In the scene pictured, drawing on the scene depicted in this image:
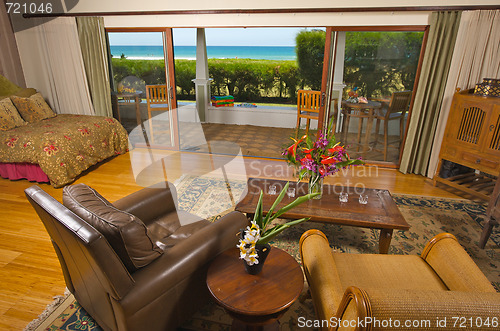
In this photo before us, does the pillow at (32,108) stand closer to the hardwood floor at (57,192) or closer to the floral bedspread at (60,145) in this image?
the floral bedspread at (60,145)

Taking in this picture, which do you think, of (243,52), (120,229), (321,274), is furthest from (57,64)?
(243,52)

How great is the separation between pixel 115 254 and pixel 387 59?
4.44 metres

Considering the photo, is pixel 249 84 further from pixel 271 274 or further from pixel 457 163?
pixel 271 274

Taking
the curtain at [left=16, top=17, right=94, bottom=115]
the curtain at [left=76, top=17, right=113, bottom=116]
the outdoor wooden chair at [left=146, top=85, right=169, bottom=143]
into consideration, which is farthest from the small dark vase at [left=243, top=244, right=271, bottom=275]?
the curtain at [left=16, top=17, right=94, bottom=115]

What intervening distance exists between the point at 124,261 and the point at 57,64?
4697 millimetres

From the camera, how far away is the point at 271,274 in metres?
1.56

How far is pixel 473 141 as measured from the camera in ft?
10.7

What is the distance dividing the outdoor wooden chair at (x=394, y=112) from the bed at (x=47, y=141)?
410cm

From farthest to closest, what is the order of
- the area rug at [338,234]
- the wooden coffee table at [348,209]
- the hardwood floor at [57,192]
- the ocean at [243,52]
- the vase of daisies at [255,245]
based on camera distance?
the ocean at [243,52] < the wooden coffee table at [348,209] < the hardwood floor at [57,192] < the area rug at [338,234] < the vase of daisies at [255,245]

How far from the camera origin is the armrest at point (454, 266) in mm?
1435

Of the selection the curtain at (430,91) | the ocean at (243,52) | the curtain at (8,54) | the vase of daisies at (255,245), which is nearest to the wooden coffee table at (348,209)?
the vase of daisies at (255,245)

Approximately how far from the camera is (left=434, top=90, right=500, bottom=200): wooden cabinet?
307cm

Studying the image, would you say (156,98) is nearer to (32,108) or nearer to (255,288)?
(32,108)

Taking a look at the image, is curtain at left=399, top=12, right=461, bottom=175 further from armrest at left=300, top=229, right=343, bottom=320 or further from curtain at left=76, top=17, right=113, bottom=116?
curtain at left=76, top=17, right=113, bottom=116
